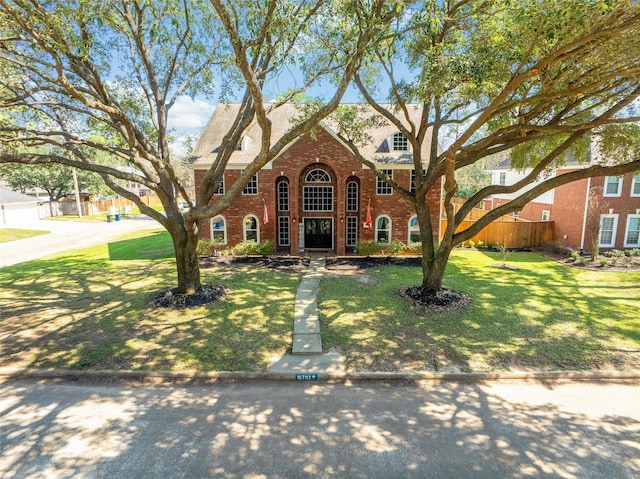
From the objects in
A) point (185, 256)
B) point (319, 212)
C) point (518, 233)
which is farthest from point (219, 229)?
point (518, 233)

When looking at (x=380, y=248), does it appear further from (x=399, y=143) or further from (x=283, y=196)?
(x=283, y=196)

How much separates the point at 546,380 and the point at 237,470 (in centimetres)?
695

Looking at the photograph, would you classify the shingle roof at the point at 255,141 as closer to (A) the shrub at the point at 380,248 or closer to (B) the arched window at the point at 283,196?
(B) the arched window at the point at 283,196

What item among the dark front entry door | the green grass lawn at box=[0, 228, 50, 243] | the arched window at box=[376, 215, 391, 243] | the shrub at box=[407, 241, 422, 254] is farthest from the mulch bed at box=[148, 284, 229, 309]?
the green grass lawn at box=[0, 228, 50, 243]

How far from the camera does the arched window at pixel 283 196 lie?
69.7 feet

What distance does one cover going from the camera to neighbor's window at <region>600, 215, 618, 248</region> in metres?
A: 20.8

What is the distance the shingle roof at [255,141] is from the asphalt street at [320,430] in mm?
15259

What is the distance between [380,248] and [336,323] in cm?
1040

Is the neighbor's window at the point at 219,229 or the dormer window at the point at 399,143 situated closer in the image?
the dormer window at the point at 399,143

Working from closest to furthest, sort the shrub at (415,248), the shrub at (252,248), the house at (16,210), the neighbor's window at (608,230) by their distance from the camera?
the shrub at (252,248), the shrub at (415,248), the neighbor's window at (608,230), the house at (16,210)


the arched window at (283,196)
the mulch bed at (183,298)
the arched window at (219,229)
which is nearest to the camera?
the mulch bed at (183,298)

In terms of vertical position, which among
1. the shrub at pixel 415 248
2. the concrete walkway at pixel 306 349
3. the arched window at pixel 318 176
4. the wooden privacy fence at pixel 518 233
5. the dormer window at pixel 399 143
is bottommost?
the concrete walkway at pixel 306 349

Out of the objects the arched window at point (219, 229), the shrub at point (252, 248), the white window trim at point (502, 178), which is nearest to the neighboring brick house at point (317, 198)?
the arched window at point (219, 229)

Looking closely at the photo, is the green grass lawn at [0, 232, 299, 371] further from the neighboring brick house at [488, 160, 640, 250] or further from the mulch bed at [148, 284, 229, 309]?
the neighboring brick house at [488, 160, 640, 250]
